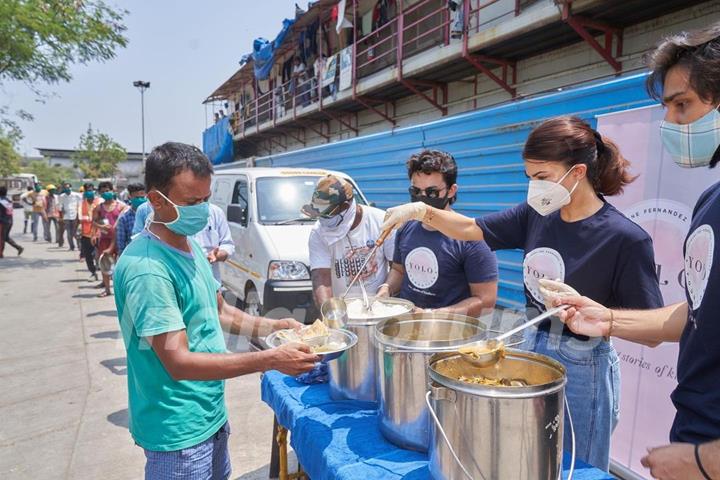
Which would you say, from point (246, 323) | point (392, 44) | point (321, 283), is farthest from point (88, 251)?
point (392, 44)

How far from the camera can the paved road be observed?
3145 mm

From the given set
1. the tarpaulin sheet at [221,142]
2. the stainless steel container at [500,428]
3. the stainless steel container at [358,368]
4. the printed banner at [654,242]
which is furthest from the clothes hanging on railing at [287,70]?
the stainless steel container at [500,428]

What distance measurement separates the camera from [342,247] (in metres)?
3.07

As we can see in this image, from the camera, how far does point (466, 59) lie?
9539mm

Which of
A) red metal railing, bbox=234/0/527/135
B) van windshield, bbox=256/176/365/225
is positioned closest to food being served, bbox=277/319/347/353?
van windshield, bbox=256/176/365/225

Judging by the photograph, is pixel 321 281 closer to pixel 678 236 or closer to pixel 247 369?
pixel 247 369

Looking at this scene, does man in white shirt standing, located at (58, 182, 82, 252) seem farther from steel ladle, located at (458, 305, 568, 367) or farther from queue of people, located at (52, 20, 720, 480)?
steel ladle, located at (458, 305, 568, 367)

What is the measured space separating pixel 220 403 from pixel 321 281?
1275mm

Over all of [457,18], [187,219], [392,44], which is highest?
[392,44]

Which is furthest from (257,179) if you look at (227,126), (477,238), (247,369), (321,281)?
(227,126)

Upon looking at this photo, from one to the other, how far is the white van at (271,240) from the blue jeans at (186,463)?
2.94 m

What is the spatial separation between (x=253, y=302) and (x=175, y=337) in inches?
161

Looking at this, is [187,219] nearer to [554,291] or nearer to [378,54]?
[554,291]

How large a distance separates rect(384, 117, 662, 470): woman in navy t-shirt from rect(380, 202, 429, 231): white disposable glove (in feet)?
1.72
